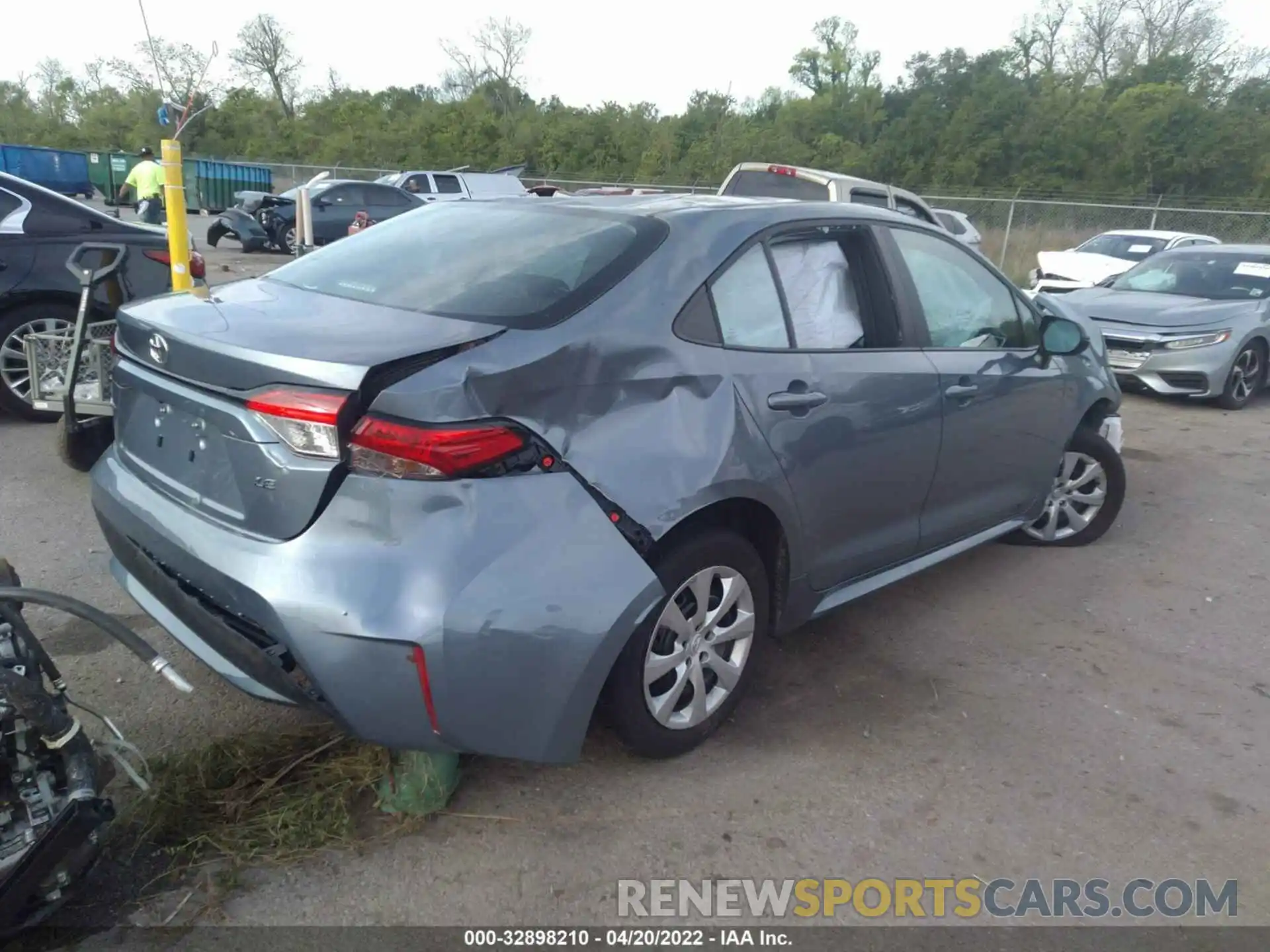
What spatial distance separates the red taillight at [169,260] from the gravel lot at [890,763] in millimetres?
1837

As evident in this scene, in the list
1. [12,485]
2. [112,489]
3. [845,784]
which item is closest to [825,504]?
[845,784]

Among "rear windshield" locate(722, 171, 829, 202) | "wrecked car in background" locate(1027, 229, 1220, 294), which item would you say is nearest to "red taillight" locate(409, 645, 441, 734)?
"rear windshield" locate(722, 171, 829, 202)

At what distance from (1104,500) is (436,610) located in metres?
4.12

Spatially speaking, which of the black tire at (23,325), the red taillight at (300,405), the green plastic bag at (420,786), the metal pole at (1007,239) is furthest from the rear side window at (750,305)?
the metal pole at (1007,239)

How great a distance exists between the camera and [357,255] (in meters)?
3.43

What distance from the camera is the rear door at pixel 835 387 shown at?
3.16m

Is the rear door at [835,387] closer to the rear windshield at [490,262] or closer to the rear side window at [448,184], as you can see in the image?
the rear windshield at [490,262]

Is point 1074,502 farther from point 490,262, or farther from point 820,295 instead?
point 490,262

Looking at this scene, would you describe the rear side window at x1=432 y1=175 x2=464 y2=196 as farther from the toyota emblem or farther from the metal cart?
the toyota emblem

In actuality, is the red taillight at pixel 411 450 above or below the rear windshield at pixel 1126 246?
above

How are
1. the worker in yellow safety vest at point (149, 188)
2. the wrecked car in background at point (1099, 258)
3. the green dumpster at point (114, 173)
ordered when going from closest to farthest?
1. the wrecked car in background at point (1099, 258)
2. the worker in yellow safety vest at point (149, 188)
3. the green dumpster at point (114, 173)

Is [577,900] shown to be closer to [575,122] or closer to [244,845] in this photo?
[244,845]

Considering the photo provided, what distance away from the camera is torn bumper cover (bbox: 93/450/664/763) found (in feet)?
7.81

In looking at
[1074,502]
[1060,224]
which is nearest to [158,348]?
[1074,502]
